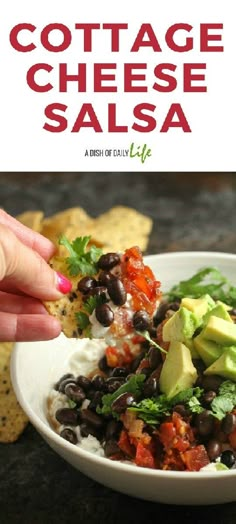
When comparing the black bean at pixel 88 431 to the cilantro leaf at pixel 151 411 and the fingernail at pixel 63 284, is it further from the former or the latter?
the fingernail at pixel 63 284

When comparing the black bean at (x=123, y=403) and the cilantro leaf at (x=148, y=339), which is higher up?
the cilantro leaf at (x=148, y=339)

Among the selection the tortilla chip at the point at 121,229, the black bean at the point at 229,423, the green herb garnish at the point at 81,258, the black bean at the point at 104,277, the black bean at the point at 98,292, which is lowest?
the black bean at the point at 229,423

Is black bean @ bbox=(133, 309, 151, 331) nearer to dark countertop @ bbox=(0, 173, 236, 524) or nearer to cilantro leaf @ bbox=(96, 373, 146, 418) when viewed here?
cilantro leaf @ bbox=(96, 373, 146, 418)

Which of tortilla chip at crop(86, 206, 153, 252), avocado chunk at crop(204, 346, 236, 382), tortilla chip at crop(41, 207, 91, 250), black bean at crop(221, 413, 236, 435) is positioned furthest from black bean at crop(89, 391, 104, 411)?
tortilla chip at crop(41, 207, 91, 250)

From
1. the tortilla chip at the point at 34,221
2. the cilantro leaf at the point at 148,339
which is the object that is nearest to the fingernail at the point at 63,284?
the cilantro leaf at the point at 148,339

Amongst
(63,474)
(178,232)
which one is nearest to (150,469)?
(63,474)

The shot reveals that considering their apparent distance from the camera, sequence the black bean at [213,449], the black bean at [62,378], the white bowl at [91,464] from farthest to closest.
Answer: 1. the black bean at [62,378]
2. the black bean at [213,449]
3. the white bowl at [91,464]

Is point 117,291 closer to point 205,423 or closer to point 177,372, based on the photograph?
point 177,372

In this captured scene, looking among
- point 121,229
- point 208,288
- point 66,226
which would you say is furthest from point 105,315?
point 121,229
